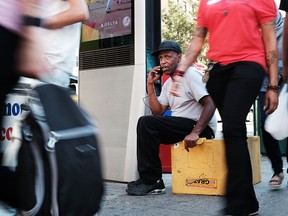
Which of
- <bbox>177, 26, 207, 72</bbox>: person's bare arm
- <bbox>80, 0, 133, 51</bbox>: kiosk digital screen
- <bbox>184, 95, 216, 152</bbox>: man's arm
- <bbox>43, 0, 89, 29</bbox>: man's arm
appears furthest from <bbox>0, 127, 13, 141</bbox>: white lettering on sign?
<bbox>80, 0, 133, 51</bbox>: kiosk digital screen

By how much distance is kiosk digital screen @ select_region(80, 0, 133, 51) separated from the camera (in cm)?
509

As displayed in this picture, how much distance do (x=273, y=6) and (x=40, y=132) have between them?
181 centimetres

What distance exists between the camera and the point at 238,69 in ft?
9.45

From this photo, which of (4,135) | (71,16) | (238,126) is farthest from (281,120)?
(4,135)

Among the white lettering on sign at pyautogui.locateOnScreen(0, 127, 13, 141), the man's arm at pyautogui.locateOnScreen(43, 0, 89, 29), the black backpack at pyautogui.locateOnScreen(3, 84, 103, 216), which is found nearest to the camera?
the black backpack at pyautogui.locateOnScreen(3, 84, 103, 216)

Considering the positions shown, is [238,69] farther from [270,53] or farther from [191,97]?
[191,97]

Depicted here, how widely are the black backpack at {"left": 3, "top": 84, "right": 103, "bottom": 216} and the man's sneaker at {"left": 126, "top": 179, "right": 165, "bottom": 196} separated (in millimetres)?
2438

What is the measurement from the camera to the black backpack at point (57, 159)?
1829mm

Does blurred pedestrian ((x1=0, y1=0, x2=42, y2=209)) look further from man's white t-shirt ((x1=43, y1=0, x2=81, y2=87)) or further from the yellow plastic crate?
the yellow plastic crate

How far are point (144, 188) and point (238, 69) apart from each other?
6.16ft

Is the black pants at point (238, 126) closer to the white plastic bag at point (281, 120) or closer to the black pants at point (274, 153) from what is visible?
the white plastic bag at point (281, 120)

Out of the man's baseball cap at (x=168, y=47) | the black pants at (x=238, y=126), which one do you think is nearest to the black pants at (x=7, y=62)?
the black pants at (x=238, y=126)

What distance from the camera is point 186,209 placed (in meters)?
3.71

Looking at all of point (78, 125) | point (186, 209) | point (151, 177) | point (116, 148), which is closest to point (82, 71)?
point (116, 148)
